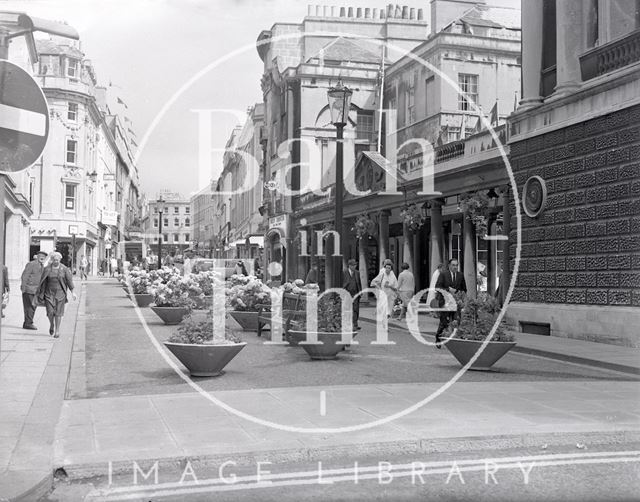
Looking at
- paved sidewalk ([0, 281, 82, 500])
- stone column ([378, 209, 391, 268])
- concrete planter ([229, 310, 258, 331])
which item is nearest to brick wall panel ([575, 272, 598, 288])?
concrete planter ([229, 310, 258, 331])

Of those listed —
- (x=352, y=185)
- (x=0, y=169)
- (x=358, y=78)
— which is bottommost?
(x=0, y=169)

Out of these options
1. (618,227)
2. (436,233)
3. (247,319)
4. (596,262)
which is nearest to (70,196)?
(436,233)

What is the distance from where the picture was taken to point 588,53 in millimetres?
16109

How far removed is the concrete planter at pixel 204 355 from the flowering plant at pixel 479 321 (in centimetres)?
335

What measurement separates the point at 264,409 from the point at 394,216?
26.1 metres

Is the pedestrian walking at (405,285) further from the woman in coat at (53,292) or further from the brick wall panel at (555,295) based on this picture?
the woman in coat at (53,292)

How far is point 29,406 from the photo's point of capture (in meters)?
7.84

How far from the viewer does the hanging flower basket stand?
2144 cm

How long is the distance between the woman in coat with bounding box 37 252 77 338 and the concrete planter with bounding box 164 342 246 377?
6512mm

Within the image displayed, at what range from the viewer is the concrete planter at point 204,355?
962 cm

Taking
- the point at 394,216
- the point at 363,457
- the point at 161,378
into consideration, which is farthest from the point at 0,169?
the point at 394,216

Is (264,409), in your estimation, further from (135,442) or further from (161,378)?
(161,378)

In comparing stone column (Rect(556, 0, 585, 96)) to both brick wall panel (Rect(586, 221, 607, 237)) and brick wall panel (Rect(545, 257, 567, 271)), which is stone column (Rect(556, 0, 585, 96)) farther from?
brick wall panel (Rect(545, 257, 567, 271))

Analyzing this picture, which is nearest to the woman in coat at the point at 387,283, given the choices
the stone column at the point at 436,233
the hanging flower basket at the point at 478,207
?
the hanging flower basket at the point at 478,207
